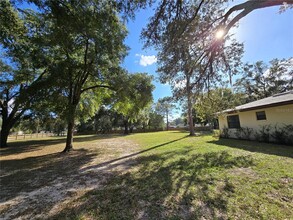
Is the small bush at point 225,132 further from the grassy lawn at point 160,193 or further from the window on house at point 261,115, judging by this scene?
the grassy lawn at point 160,193

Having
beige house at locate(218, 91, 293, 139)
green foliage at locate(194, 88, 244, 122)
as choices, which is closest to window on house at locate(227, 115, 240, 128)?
beige house at locate(218, 91, 293, 139)

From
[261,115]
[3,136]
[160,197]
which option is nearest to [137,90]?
[160,197]

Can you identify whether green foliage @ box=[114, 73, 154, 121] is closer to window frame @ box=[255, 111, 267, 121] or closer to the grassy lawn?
the grassy lawn

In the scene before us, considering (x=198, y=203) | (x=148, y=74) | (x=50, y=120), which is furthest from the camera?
(x=50, y=120)

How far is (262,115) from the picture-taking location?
9914mm

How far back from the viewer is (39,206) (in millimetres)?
3033

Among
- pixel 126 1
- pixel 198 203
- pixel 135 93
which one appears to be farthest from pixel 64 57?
pixel 198 203

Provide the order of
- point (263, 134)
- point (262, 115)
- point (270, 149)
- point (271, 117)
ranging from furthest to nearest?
point (262, 115), point (263, 134), point (271, 117), point (270, 149)

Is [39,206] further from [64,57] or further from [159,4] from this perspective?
[64,57]

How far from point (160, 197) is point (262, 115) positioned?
33.2 ft

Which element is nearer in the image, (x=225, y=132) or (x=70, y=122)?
(x=70, y=122)

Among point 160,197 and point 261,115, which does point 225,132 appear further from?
point 160,197

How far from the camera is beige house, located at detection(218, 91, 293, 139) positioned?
27.7 feet

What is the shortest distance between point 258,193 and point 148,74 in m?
8.85
